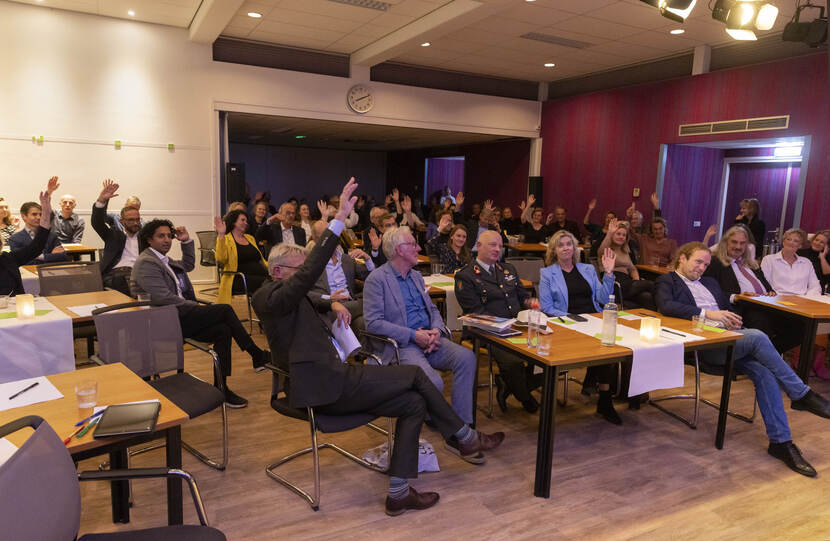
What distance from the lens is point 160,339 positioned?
10.1 feet

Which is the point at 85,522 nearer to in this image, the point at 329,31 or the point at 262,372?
the point at 262,372

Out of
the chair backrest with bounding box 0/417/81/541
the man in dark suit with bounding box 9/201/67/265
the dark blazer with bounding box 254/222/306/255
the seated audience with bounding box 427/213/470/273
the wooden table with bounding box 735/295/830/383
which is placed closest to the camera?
the chair backrest with bounding box 0/417/81/541

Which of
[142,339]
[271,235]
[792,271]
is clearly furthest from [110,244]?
[792,271]

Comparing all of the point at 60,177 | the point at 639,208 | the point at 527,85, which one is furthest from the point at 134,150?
the point at 639,208

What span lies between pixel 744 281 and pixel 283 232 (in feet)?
16.2

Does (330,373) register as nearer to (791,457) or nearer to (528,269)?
(791,457)

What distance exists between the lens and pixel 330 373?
8.75 feet

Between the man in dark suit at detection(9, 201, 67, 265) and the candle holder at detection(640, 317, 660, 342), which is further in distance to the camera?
the man in dark suit at detection(9, 201, 67, 265)

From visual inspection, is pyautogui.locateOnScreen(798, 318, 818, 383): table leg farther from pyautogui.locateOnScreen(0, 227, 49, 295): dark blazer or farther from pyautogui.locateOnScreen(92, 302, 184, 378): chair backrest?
pyautogui.locateOnScreen(0, 227, 49, 295): dark blazer

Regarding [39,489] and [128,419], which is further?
[128,419]

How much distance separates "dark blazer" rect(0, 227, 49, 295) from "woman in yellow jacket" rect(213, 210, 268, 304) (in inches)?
70.7

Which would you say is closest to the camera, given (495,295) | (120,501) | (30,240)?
(120,501)

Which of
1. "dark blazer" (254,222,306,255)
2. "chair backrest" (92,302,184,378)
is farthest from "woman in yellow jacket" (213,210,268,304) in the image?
"chair backrest" (92,302,184,378)

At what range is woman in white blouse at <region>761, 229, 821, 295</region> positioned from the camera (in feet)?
17.5
